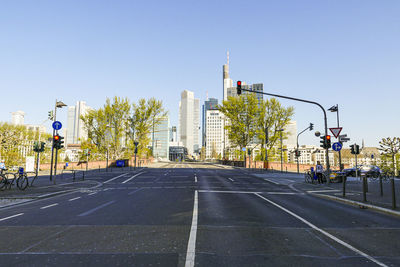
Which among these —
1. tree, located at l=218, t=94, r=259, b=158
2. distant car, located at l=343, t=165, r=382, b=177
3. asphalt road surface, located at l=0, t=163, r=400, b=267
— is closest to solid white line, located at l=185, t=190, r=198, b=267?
asphalt road surface, located at l=0, t=163, r=400, b=267

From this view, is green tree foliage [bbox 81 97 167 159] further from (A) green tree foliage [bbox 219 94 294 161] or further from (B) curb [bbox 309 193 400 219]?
(B) curb [bbox 309 193 400 219]

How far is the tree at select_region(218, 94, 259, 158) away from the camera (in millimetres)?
46219

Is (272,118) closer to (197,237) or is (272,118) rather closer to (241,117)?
(241,117)

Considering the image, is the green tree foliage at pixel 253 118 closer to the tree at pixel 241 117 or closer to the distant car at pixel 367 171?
the tree at pixel 241 117

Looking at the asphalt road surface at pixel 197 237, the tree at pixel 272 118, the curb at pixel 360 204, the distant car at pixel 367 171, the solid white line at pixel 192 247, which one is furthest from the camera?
the tree at pixel 272 118

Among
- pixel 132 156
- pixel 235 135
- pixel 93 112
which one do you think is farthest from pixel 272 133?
pixel 93 112

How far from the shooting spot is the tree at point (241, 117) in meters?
46.2

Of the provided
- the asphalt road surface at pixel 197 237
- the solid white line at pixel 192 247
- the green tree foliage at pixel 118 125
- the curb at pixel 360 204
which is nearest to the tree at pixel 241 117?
the green tree foliage at pixel 118 125

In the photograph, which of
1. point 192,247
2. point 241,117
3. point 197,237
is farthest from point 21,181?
point 241,117

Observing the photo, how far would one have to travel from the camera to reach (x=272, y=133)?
155 ft

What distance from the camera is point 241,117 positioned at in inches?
1854

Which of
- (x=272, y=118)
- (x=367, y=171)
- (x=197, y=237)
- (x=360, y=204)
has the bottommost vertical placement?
(x=360, y=204)

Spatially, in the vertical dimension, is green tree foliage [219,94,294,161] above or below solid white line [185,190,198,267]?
above

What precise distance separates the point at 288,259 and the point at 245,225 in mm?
2246
